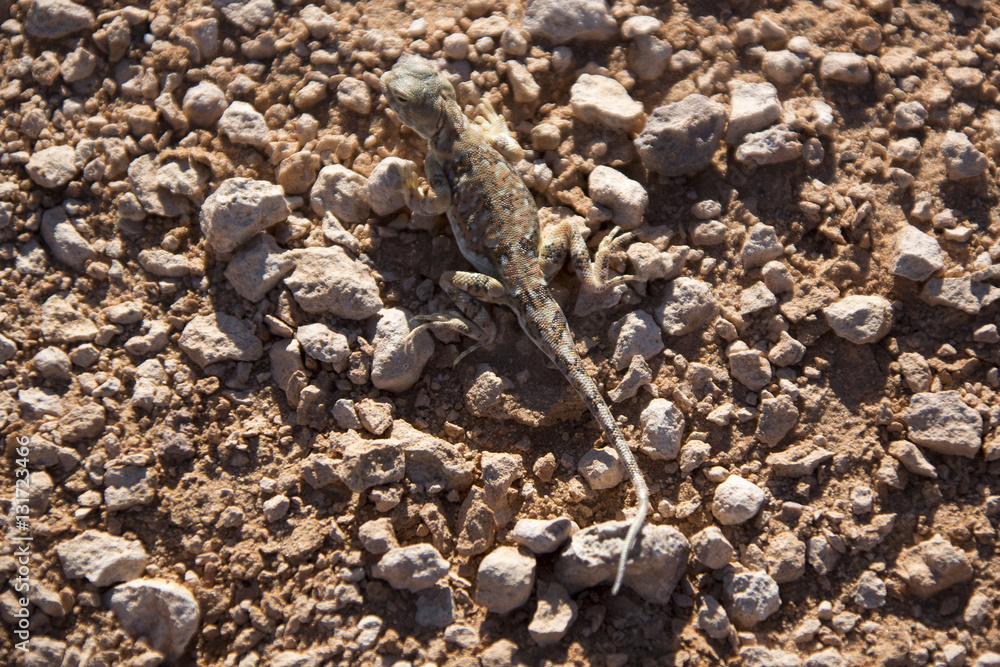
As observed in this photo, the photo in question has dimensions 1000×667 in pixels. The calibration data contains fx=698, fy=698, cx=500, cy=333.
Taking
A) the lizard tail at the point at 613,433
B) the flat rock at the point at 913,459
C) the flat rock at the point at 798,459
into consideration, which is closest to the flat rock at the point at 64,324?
the lizard tail at the point at 613,433

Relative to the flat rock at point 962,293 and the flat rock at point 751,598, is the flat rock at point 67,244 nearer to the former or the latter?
the flat rock at point 751,598

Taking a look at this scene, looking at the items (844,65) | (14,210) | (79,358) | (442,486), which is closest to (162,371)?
(79,358)

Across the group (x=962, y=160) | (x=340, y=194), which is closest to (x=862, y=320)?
(x=962, y=160)

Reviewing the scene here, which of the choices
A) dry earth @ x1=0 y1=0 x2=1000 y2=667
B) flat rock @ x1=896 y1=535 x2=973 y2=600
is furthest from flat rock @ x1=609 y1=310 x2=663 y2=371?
flat rock @ x1=896 y1=535 x2=973 y2=600

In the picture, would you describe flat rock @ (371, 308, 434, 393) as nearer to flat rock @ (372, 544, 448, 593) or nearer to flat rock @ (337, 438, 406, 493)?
flat rock @ (337, 438, 406, 493)

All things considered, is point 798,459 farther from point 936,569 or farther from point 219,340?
point 219,340
